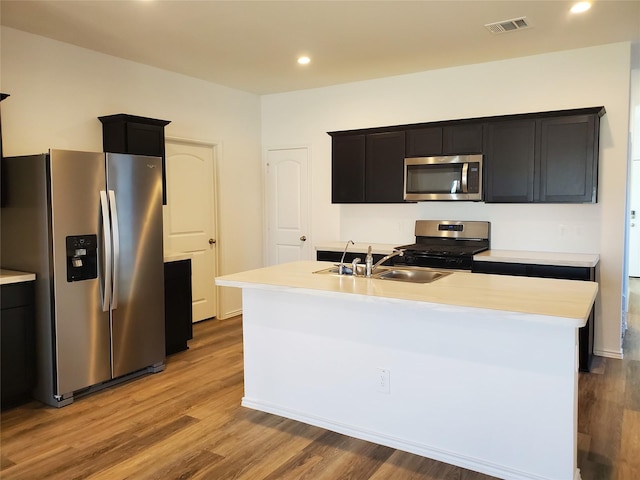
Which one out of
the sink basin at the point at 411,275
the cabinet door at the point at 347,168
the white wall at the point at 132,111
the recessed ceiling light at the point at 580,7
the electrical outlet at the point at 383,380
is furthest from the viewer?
the cabinet door at the point at 347,168

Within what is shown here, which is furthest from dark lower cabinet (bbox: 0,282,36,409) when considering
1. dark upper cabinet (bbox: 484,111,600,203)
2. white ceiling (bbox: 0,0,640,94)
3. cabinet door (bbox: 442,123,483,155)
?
dark upper cabinet (bbox: 484,111,600,203)

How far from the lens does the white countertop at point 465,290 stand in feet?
7.02

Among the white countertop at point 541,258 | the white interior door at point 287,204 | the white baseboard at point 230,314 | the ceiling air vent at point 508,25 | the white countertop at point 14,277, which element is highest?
the ceiling air vent at point 508,25

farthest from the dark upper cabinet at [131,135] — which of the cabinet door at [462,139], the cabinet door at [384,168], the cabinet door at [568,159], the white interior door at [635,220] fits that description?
the white interior door at [635,220]

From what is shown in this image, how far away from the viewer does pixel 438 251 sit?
4359mm

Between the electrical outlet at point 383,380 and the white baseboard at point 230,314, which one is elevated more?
the electrical outlet at point 383,380

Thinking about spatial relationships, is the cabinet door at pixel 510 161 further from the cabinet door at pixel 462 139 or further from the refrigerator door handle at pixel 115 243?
the refrigerator door handle at pixel 115 243

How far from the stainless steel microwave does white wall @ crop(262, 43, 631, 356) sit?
0.31 m

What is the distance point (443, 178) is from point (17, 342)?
3.67 m

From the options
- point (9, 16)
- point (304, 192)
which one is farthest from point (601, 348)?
point (9, 16)

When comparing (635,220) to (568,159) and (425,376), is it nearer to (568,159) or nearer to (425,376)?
(568,159)

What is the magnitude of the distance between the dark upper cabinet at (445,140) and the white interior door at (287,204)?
151 centimetres

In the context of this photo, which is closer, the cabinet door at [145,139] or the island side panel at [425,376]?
the island side panel at [425,376]

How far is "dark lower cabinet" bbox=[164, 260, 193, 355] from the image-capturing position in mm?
4250
